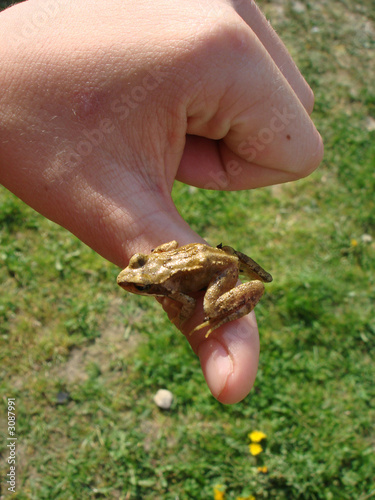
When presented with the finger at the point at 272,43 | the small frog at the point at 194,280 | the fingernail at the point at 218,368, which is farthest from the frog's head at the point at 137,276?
the finger at the point at 272,43

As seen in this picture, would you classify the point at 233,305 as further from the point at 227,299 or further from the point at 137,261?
the point at 137,261

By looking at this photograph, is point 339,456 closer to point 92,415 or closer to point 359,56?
point 92,415

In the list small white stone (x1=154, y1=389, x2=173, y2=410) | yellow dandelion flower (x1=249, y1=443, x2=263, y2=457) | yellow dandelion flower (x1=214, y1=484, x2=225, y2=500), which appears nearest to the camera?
yellow dandelion flower (x1=214, y1=484, x2=225, y2=500)

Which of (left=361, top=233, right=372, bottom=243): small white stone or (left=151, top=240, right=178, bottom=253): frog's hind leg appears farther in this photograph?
(left=361, top=233, right=372, bottom=243): small white stone

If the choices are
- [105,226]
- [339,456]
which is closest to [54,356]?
[105,226]

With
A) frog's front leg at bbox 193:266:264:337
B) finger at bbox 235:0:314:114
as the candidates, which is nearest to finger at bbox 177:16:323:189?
finger at bbox 235:0:314:114

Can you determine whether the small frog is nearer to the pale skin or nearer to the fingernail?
the pale skin

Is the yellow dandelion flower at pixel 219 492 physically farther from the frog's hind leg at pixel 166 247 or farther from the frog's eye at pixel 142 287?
the frog's hind leg at pixel 166 247
